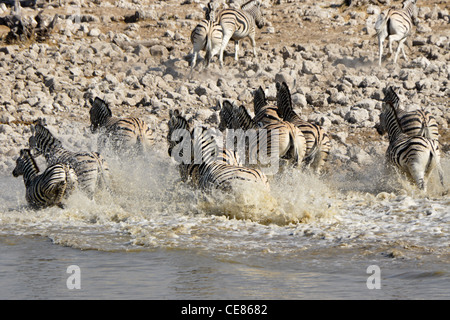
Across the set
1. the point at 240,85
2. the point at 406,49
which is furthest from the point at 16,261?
the point at 406,49

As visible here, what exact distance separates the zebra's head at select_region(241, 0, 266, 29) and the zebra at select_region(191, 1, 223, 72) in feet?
5.36

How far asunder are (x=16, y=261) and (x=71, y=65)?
926cm

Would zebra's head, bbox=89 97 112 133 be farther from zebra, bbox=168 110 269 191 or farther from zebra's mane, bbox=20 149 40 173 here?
zebra, bbox=168 110 269 191

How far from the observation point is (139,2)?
1919cm

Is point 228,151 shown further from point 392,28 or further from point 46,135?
point 392,28

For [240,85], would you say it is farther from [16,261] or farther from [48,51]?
[16,261]

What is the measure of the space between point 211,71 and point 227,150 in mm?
6737

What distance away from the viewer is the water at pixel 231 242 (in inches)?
233

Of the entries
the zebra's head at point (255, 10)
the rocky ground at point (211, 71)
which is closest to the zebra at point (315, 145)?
the rocky ground at point (211, 71)

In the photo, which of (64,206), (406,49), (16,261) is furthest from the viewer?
(406,49)

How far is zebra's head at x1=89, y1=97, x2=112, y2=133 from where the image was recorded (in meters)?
11.4

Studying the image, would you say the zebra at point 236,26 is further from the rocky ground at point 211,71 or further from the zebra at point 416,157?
the zebra at point 416,157

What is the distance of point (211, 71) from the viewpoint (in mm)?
15531

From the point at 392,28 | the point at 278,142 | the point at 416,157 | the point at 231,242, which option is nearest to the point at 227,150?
the point at 278,142
